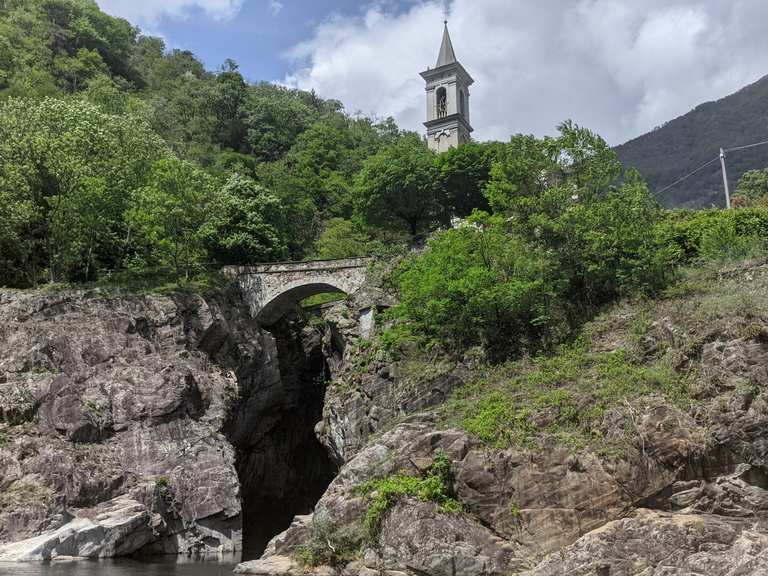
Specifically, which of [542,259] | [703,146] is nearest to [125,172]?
[542,259]

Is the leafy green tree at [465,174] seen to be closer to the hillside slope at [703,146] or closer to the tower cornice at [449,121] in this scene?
the tower cornice at [449,121]

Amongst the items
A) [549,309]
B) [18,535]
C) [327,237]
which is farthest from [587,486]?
[327,237]

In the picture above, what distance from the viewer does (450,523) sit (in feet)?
61.9

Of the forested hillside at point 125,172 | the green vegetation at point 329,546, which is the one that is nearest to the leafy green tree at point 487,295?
the green vegetation at point 329,546

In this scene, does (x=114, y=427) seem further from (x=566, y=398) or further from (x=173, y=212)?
(x=566, y=398)

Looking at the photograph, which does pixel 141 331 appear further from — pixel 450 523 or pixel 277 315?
pixel 450 523

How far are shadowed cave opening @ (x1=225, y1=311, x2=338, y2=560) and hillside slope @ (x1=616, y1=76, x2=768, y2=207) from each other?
52463 mm

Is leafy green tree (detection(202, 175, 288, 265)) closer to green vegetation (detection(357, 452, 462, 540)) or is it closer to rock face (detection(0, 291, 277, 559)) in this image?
rock face (detection(0, 291, 277, 559))

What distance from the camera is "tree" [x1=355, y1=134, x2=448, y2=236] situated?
4506cm

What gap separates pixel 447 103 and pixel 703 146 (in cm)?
5407

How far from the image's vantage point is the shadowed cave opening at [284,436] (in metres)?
38.1

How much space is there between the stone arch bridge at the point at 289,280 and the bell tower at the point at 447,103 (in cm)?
2607

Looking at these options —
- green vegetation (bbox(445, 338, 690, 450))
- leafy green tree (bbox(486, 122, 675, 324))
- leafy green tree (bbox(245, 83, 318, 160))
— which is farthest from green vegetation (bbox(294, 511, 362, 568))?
leafy green tree (bbox(245, 83, 318, 160))

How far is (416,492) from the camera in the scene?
19.7 meters
